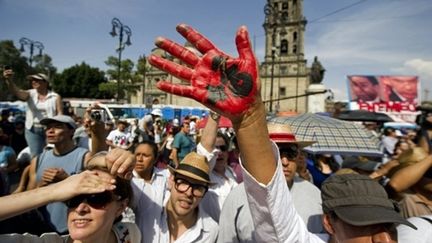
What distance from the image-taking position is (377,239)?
1.45 metres

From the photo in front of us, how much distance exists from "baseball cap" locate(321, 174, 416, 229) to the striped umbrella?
2.23 meters

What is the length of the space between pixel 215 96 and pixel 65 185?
2.75 feet

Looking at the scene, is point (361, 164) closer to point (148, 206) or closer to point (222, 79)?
point (148, 206)

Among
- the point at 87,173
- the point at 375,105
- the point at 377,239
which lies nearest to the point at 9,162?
the point at 87,173

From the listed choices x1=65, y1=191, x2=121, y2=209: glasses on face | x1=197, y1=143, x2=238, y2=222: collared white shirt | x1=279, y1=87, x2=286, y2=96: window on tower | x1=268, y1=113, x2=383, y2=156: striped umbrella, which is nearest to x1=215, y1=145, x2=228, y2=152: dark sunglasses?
x1=197, y1=143, x2=238, y2=222: collared white shirt

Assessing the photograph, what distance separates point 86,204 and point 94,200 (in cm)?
4

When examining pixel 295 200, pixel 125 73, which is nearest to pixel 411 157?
pixel 295 200

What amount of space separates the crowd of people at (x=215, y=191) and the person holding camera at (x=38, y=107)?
4.73ft

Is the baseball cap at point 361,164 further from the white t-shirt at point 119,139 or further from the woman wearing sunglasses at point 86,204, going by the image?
the white t-shirt at point 119,139

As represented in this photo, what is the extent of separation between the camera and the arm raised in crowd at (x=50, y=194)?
4.49 ft

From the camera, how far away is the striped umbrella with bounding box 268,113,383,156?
389cm

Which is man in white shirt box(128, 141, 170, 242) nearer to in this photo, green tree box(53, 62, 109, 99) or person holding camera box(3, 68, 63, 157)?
person holding camera box(3, 68, 63, 157)

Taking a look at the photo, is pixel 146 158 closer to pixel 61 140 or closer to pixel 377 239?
pixel 61 140

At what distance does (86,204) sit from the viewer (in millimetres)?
1674
